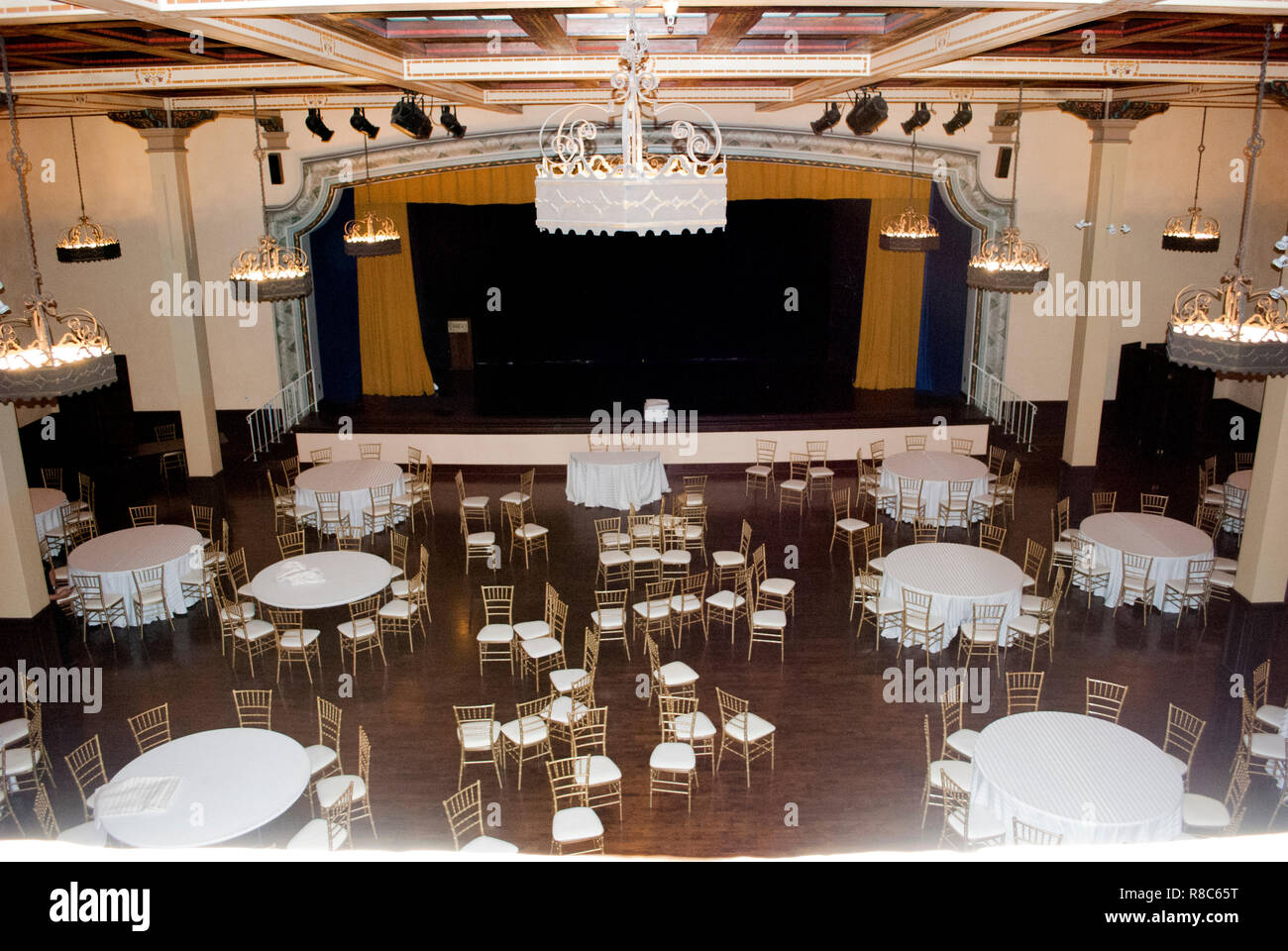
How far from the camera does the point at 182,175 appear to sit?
13.0 m

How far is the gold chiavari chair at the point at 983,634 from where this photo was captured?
28.7 ft

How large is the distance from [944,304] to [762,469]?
4977mm

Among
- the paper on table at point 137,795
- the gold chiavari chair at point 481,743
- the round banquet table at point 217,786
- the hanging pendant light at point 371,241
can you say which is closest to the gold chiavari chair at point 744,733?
the gold chiavari chair at point 481,743

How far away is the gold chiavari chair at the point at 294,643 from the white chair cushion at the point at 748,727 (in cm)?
401

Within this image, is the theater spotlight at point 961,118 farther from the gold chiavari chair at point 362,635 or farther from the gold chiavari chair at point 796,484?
the gold chiavari chair at point 362,635

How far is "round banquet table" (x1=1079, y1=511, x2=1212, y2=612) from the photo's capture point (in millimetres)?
9922

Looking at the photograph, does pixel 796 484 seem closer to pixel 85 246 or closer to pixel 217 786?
pixel 217 786

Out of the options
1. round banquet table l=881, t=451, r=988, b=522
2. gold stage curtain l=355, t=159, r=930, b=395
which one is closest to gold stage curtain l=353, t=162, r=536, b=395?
gold stage curtain l=355, t=159, r=930, b=395

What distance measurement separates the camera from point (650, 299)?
18281mm

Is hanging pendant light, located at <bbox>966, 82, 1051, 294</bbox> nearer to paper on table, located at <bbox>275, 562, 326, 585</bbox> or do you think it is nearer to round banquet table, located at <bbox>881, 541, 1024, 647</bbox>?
round banquet table, located at <bbox>881, 541, 1024, 647</bbox>

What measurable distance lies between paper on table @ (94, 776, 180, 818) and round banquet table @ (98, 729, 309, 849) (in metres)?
0.04

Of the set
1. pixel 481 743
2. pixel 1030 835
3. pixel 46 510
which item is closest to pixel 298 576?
pixel 481 743
